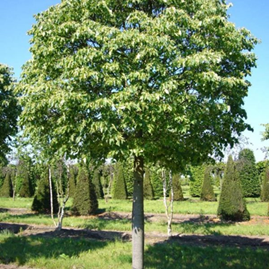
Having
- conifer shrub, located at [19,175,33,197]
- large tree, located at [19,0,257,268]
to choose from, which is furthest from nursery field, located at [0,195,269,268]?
conifer shrub, located at [19,175,33,197]

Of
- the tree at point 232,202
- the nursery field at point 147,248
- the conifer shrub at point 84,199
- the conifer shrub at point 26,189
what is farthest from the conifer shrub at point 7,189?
the tree at point 232,202

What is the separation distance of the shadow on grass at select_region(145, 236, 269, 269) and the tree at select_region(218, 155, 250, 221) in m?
7.83

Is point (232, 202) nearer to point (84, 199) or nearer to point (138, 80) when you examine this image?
point (84, 199)

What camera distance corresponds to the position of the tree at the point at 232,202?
18.6 m

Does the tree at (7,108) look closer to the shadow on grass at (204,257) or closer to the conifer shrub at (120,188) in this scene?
the shadow on grass at (204,257)

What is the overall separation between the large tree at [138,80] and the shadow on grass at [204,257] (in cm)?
220

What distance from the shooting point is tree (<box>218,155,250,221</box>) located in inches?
731

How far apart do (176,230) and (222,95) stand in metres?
10.5

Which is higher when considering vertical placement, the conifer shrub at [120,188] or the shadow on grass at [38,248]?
the conifer shrub at [120,188]

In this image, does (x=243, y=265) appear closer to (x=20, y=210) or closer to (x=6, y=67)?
(x=6, y=67)

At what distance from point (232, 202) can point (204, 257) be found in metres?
10.4

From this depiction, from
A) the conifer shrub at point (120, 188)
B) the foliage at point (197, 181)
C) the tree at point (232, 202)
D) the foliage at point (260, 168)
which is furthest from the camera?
the foliage at point (260, 168)

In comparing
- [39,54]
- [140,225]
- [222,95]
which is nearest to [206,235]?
[140,225]

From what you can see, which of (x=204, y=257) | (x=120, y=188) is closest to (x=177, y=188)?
(x=120, y=188)
